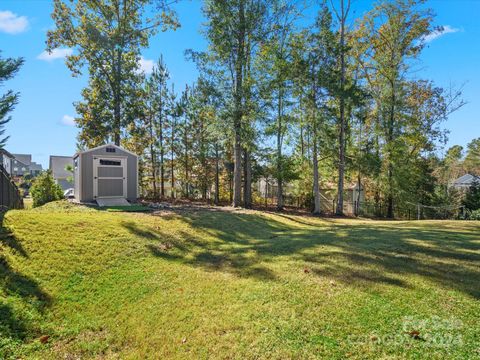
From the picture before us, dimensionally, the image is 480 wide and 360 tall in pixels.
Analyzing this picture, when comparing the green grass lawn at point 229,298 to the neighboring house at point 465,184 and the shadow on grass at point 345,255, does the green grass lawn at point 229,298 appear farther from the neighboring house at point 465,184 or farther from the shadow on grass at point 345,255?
the neighboring house at point 465,184

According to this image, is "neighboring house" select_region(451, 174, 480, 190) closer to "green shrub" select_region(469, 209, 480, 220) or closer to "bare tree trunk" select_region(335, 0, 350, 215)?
"green shrub" select_region(469, 209, 480, 220)

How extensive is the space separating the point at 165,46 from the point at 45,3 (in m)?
6.49

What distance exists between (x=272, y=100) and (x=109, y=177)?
867 cm

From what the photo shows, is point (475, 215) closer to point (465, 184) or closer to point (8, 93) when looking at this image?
point (465, 184)

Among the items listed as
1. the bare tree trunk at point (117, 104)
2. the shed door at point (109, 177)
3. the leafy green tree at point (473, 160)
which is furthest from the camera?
the leafy green tree at point (473, 160)

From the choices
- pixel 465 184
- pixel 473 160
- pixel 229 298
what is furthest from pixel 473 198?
pixel 473 160

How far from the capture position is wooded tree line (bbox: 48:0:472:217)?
13.4 metres

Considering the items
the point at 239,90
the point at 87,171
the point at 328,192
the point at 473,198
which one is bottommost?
the point at 473,198

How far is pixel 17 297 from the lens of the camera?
361cm

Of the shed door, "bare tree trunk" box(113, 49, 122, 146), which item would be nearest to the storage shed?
the shed door

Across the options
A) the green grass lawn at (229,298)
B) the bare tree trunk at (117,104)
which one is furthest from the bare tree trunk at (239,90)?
the green grass lawn at (229,298)

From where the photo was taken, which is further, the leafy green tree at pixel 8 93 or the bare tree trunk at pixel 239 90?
the bare tree trunk at pixel 239 90

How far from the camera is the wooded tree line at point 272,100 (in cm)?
1340

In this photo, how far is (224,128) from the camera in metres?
13.2
